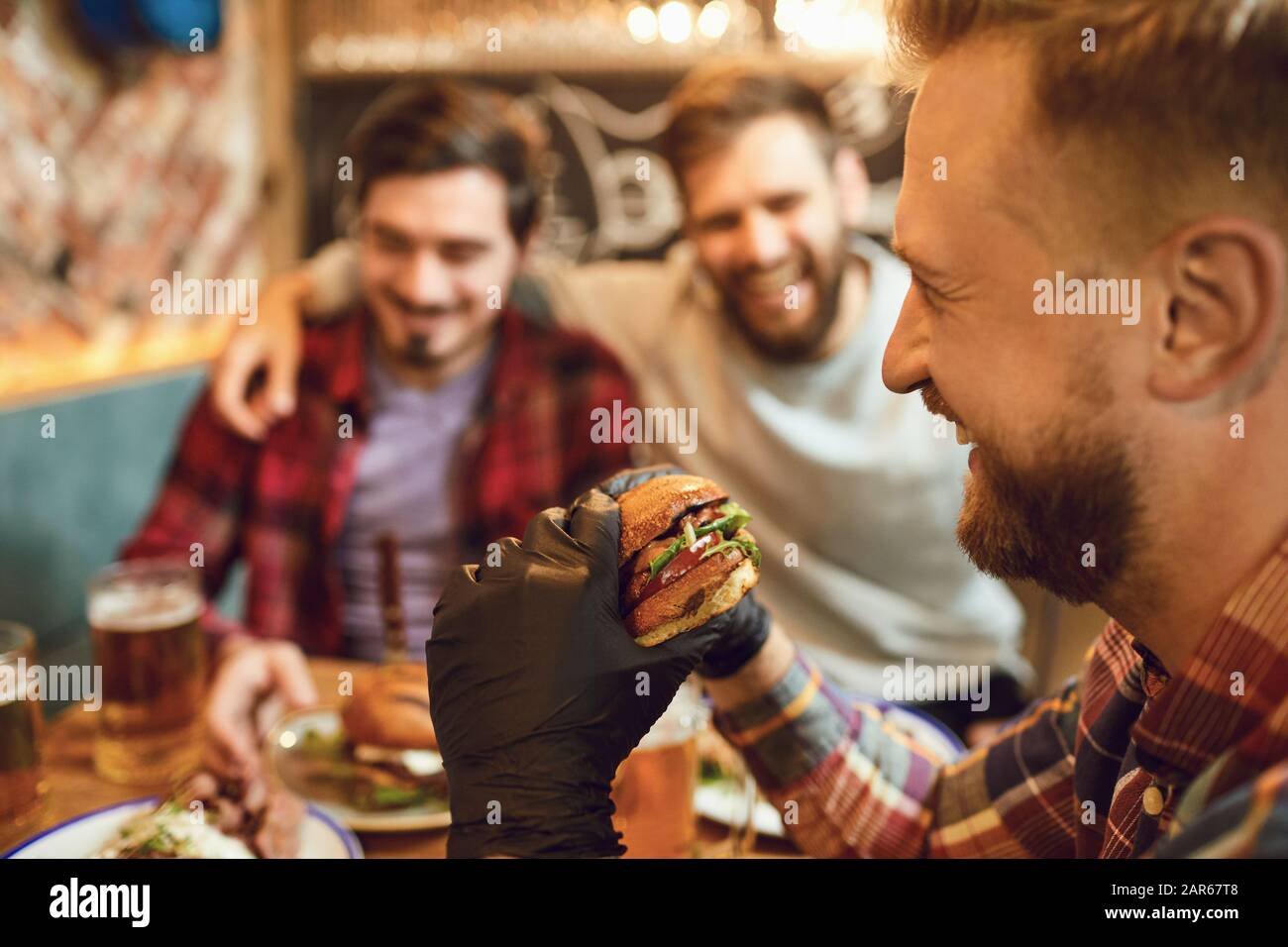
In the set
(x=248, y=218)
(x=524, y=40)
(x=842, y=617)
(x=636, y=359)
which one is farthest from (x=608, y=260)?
(x=842, y=617)

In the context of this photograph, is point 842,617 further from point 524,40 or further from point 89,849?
point 524,40

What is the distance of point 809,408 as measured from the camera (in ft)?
7.07

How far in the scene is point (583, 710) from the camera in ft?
2.52

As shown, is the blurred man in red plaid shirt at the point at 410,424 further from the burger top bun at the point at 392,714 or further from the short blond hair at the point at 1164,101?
the short blond hair at the point at 1164,101

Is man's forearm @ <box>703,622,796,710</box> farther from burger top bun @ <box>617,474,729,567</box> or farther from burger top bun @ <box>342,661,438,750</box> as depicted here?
burger top bun @ <box>342,661,438,750</box>

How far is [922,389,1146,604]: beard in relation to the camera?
706mm

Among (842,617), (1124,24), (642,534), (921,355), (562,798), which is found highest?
(1124,24)

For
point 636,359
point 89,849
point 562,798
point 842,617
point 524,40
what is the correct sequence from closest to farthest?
1. point 562,798
2. point 89,849
3. point 842,617
4. point 636,359
5. point 524,40

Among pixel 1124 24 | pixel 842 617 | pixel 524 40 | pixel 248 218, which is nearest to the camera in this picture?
pixel 1124 24

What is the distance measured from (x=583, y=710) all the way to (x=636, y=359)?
163 centimetres

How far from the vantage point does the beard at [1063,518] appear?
2.32ft

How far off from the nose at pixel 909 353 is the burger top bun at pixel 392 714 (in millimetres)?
662

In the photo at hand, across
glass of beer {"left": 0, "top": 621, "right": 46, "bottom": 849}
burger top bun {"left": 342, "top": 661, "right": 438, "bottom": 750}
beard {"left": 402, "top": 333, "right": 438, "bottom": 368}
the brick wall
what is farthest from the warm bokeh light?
glass of beer {"left": 0, "top": 621, "right": 46, "bottom": 849}

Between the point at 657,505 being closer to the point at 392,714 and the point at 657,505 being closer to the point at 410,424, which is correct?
the point at 392,714
